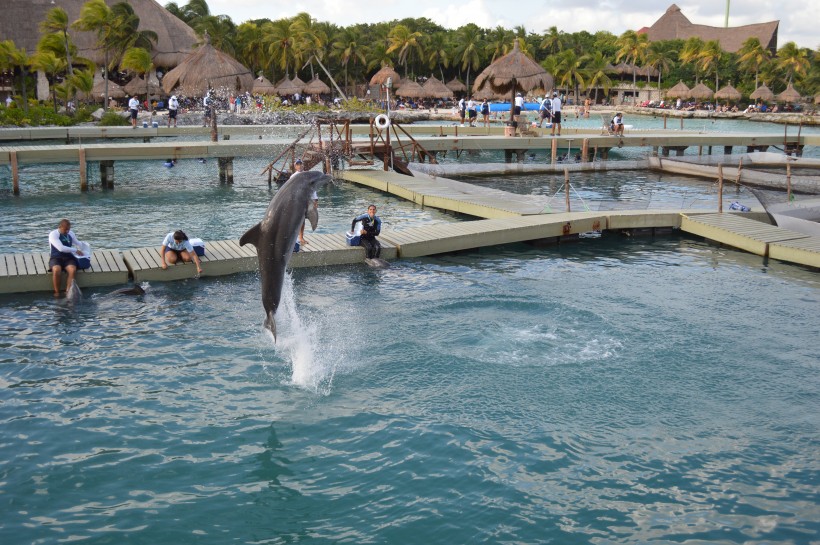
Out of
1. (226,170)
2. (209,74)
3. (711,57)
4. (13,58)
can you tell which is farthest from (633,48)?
(226,170)

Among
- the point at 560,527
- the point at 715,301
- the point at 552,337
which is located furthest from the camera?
the point at 715,301

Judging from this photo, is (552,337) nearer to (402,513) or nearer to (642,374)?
(642,374)

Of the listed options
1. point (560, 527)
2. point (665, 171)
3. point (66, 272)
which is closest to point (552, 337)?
point (560, 527)

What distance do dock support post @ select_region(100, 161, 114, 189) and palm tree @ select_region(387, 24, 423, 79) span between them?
5016 centimetres

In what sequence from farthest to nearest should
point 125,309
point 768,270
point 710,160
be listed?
point 710,160 → point 768,270 → point 125,309

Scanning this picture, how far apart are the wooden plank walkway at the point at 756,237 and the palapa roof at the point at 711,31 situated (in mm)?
76536

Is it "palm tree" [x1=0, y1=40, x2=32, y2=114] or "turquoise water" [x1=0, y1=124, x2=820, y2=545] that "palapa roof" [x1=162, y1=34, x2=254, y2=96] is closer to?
"palm tree" [x1=0, y1=40, x2=32, y2=114]

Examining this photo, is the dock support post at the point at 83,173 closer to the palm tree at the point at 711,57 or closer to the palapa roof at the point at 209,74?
the palapa roof at the point at 209,74

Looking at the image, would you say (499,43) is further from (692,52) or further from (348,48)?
(692,52)

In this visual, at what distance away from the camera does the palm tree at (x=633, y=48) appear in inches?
3194

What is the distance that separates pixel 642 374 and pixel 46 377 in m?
8.02

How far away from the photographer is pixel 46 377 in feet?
33.2

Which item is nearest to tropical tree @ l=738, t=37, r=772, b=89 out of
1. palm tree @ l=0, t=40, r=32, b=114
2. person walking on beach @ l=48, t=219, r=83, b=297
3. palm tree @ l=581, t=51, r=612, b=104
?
palm tree @ l=581, t=51, r=612, b=104

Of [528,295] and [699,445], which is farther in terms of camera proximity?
[528,295]
